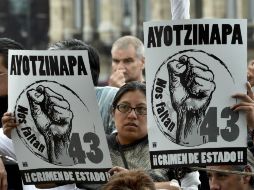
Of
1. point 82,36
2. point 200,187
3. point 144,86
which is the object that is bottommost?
point 82,36

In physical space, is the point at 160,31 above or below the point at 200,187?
above

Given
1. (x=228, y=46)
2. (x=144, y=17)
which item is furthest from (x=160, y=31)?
(x=144, y=17)

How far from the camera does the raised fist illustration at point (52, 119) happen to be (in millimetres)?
7426

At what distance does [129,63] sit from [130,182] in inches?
150

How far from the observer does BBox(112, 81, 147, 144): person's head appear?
7.61 meters

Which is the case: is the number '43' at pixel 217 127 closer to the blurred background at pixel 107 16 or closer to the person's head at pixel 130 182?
the person's head at pixel 130 182

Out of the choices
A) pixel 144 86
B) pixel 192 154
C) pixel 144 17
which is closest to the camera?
pixel 192 154

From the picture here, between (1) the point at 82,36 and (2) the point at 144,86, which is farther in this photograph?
(1) the point at 82,36

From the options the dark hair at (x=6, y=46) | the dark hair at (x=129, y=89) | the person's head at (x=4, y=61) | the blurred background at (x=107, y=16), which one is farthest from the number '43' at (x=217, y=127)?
the blurred background at (x=107, y=16)

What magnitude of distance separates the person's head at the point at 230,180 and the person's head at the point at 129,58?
2.86 metres

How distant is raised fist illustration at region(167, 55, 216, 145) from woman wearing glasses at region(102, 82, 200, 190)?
37 cm

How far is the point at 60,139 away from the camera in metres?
7.44

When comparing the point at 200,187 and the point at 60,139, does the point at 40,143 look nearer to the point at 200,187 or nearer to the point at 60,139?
the point at 60,139

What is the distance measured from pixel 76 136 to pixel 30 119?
235 mm
